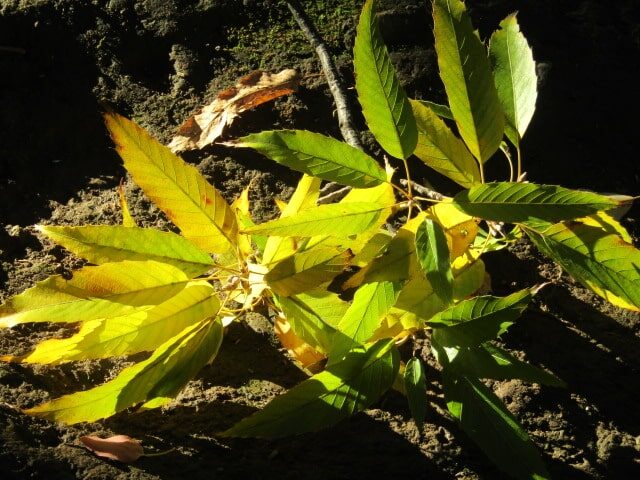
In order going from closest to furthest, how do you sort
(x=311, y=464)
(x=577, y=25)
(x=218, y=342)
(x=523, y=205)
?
(x=523, y=205) < (x=218, y=342) < (x=311, y=464) < (x=577, y=25)

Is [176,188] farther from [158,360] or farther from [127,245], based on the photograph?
[158,360]

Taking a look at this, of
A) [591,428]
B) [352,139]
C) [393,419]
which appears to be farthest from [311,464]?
[352,139]

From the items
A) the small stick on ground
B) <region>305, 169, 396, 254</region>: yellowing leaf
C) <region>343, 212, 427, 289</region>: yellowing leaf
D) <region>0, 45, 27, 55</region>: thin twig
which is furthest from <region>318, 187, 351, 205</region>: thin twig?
<region>0, 45, 27, 55</region>: thin twig

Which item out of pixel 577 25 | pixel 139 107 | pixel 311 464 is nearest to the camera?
pixel 311 464

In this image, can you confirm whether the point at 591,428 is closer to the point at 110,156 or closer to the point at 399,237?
the point at 399,237

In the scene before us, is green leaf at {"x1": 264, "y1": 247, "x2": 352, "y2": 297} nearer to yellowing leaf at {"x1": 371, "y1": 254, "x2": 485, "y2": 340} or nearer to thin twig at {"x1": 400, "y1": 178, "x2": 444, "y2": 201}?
yellowing leaf at {"x1": 371, "y1": 254, "x2": 485, "y2": 340}

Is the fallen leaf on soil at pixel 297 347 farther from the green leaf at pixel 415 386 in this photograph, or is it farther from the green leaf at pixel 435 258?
the green leaf at pixel 435 258

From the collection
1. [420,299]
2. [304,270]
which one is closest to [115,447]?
[304,270]
